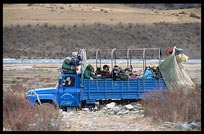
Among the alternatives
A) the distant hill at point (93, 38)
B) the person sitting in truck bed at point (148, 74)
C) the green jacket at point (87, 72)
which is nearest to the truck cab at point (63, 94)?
the green jacket at point (87, 72)

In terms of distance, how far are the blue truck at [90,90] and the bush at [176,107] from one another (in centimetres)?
216

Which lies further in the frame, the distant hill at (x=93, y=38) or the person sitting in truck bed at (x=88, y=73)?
the distant hill at (x=93, y=38)

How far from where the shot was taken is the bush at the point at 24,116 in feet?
47.3

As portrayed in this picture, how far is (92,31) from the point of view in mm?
66188

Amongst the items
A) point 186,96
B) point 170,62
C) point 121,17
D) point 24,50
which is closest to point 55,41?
point 24,50

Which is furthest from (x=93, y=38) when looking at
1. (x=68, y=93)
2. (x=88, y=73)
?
(x=68, y=93)

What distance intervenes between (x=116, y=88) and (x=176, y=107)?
4.03m

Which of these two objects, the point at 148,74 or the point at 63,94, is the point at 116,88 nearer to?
the point at 148,74

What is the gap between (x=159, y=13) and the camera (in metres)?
80.3

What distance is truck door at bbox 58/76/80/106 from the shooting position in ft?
65.0

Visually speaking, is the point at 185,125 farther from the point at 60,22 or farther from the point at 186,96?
the point at 60,22

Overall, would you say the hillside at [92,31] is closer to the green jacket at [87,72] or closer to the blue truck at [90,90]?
the green jacket at [87,72]

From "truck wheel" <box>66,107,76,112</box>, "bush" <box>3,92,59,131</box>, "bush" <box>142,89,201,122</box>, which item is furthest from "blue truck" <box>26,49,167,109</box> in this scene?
"bush" <box>3,92,59,131</box>

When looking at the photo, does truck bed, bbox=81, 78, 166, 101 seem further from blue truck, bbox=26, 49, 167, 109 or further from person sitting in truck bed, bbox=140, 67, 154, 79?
person sitting in truck bed, bbox=140, 67, 154, 79
